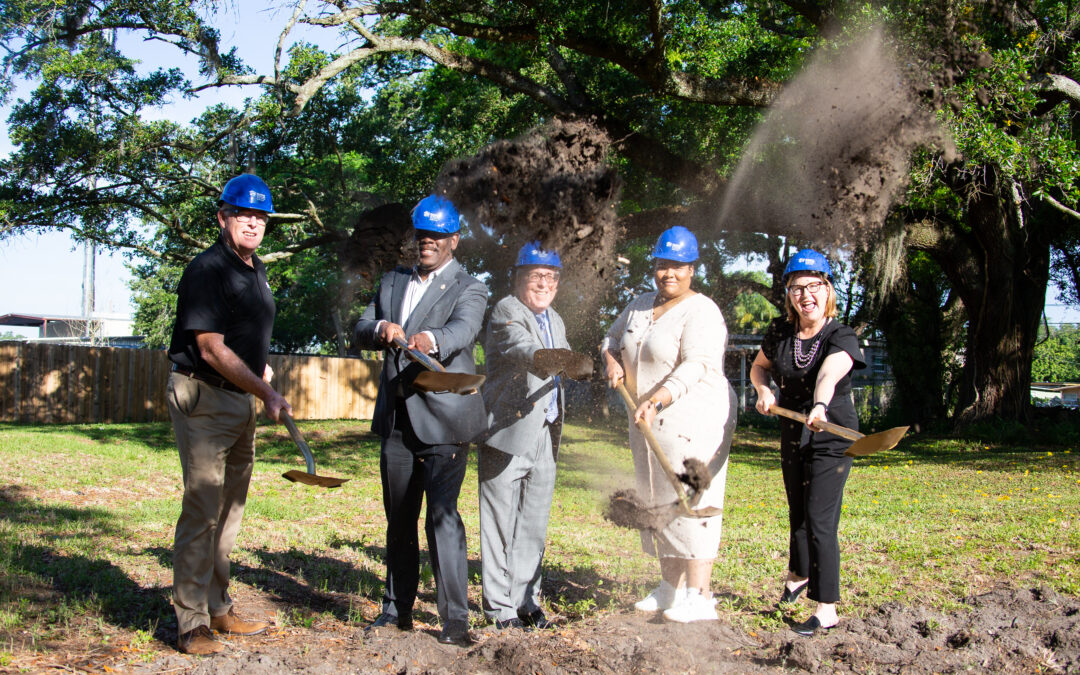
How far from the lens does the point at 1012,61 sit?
31.0ft

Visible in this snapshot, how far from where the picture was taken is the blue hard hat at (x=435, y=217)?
3.90 m

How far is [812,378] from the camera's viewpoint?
172 inches

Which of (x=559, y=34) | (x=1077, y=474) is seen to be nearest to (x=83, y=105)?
(x=559, y=34)

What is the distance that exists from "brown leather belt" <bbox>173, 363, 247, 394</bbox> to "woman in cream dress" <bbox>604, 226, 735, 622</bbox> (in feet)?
6.15

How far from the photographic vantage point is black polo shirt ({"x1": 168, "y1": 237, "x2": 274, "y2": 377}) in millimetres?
3625

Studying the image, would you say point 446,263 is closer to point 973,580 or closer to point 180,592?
point 180,592

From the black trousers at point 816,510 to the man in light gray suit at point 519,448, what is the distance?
131cm

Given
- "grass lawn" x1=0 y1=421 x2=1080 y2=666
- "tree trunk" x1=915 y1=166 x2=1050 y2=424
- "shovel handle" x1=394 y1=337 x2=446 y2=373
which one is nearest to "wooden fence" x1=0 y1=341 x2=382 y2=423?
"grass lawn" x1=0 y1=421 x2=1080 y2=666

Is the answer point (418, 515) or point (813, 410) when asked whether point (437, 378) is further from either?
point (813, 410)

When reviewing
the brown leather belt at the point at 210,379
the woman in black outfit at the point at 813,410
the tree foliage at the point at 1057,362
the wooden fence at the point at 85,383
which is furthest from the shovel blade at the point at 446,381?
the tree foliage at the point at 1057,362

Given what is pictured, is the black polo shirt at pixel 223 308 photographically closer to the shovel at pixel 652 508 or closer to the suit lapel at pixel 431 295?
the suit lapel at pixel 431 295

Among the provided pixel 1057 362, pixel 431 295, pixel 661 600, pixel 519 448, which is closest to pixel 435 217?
pixel 431 295

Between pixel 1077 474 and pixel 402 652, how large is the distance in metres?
10.9

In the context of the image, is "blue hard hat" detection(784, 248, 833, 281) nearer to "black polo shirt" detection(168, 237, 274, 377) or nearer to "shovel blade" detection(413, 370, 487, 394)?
"shovel blade" detection(413, 370, 487, 394)
